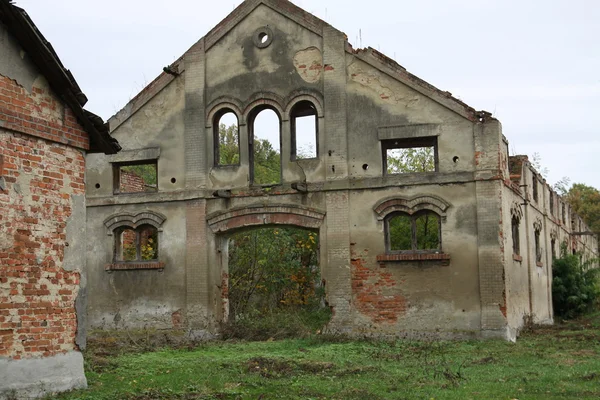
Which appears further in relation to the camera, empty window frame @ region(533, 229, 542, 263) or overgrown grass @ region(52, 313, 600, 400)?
empty window frame @ region(533, 229, 542, 263)

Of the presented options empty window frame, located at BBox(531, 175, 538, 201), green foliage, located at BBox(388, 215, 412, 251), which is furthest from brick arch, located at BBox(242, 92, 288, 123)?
empty window frame, located at BBox(531, 175, 538, 201)

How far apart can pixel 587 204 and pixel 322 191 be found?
1478 inches

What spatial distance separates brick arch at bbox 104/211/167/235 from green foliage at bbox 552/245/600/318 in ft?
43.1

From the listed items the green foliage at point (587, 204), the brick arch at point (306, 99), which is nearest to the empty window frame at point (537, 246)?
the brick arch at point (306, 99)

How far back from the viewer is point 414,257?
58.2ft

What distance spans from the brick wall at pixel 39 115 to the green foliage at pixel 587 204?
44.2 metres

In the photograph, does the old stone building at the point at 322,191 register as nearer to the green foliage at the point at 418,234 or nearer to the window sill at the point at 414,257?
the window sill at the point at 414,257

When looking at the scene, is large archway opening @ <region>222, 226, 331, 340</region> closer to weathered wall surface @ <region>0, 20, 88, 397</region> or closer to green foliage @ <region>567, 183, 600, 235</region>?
weathered wall surface @ <region>0, 20, 88, 397</region>

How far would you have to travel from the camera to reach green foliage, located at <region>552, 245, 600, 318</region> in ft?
81.4

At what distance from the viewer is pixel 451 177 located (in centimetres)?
1781

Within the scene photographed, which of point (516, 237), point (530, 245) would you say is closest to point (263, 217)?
point (516, 237)

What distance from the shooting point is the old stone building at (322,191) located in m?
17.7

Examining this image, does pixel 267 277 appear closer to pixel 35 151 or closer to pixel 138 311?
pixel 138 311

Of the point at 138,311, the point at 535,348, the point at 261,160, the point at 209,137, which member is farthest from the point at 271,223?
the point at 261,160
